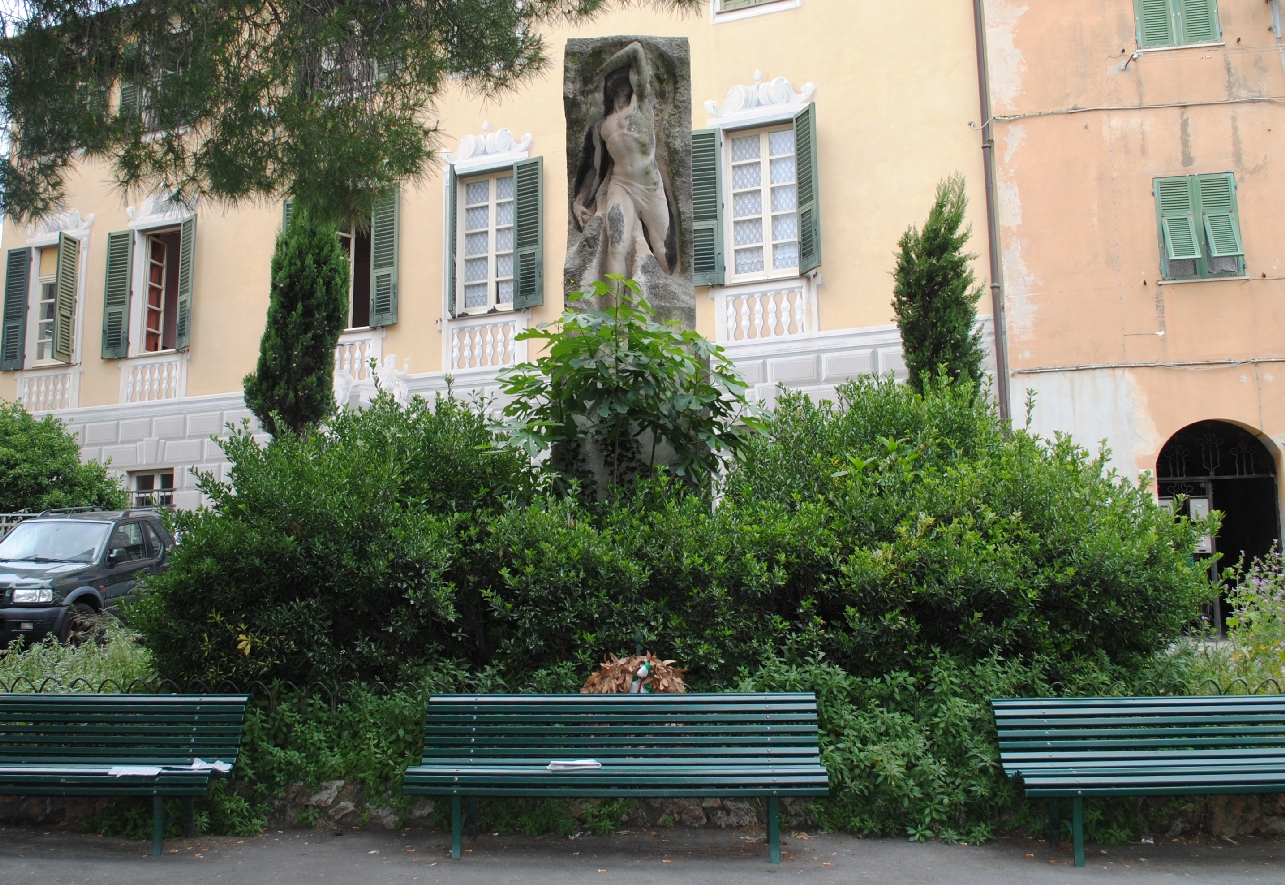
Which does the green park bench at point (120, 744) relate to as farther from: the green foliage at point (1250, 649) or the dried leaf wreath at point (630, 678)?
the green foliage at point (1250, 649)

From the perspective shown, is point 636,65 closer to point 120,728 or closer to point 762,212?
point 120,728

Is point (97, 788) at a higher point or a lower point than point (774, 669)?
lower

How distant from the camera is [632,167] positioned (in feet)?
23.9

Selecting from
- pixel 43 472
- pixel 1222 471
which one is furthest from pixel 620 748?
pixel 43 472

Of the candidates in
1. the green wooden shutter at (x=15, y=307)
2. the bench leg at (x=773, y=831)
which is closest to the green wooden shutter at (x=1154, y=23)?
the bench leg at (x=773, y=831)

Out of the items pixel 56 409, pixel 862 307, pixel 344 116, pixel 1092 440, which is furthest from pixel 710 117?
pixel 56 409

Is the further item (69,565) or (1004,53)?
(1004,53)

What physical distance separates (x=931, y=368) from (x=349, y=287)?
799 cm

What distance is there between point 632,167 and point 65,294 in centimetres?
1373

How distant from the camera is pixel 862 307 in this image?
13.5 metres

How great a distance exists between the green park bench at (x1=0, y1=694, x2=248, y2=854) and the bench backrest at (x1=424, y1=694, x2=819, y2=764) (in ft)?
3.34

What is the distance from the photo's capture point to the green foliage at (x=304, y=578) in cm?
539

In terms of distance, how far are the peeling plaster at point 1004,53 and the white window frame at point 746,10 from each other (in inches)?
97.2

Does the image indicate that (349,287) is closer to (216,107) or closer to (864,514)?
(216,107)
